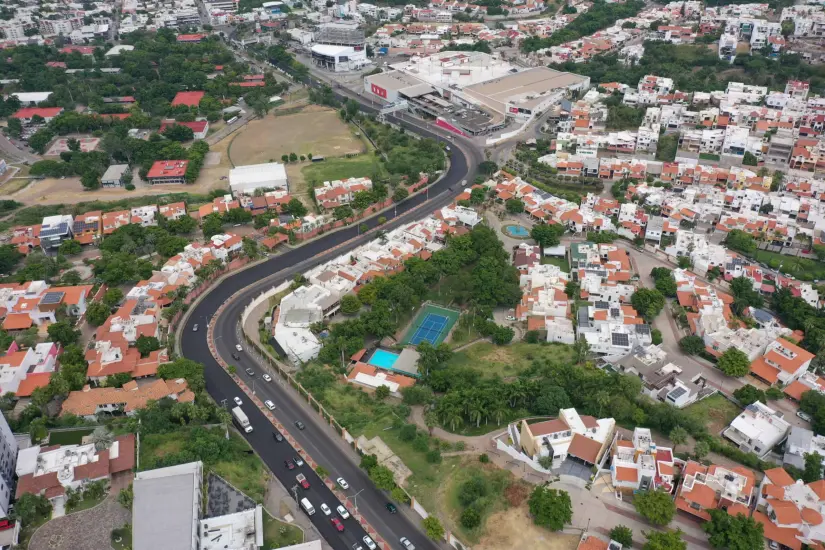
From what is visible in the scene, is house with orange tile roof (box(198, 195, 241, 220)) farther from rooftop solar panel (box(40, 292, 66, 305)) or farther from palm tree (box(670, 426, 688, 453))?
palm tree (box(670, 426, 688, 453))

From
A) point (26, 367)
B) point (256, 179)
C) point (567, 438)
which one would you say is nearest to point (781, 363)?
point (567, 438)

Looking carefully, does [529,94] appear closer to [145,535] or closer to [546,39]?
[546,39]

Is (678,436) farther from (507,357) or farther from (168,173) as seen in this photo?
(168,173)

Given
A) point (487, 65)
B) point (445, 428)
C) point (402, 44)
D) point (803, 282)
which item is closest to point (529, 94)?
point (487, 65)

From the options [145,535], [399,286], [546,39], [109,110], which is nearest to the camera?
[145,535]

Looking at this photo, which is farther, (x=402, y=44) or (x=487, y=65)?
(x=402, y=44)

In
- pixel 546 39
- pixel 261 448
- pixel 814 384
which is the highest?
pixel 546 39

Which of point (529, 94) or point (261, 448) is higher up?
point (529, 94)
